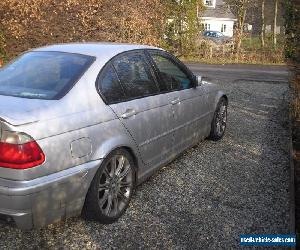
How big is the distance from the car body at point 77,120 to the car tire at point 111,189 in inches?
3.4

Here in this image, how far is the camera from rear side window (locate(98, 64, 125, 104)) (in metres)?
3.94

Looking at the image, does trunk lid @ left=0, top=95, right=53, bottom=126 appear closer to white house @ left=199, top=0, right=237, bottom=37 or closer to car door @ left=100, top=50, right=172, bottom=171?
car door @ left=100, top=50, right=172, bottom=171

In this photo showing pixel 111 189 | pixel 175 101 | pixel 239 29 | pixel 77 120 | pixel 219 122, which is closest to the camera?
pixel 77 120

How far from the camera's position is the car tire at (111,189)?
3.71 meters

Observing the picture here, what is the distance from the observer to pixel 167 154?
5.06m

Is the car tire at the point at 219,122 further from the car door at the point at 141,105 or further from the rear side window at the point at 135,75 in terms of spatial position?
the rear side window at the point at 135,75

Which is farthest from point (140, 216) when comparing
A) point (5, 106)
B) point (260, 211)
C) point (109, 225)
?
point (5, 106)

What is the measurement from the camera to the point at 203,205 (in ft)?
14.7

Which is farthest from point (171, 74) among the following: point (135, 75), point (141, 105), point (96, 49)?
point (96, 49)

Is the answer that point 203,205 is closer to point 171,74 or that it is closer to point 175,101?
point 175,101

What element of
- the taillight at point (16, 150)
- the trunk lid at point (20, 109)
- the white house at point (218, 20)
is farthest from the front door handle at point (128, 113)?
the white house at point (218, 20)

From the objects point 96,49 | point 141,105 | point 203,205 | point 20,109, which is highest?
point 96,49

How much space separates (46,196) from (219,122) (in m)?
4.24

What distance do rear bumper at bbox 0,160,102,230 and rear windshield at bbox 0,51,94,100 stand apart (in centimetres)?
73
